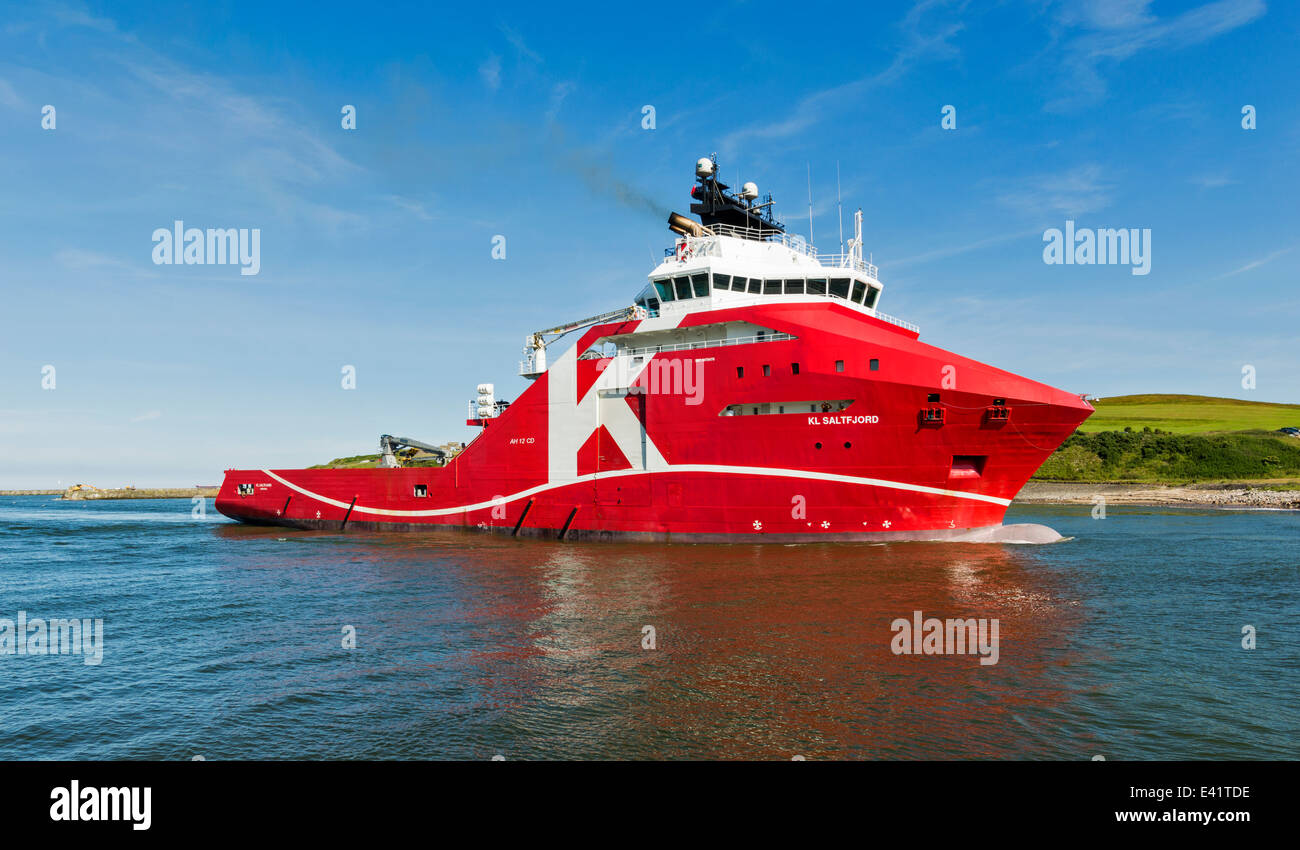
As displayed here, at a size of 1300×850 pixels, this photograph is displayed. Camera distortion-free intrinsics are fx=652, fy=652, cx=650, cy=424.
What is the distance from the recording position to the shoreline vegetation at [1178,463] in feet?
154

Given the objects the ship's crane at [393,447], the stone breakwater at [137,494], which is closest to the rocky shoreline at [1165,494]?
the ship's crane at [393,447]

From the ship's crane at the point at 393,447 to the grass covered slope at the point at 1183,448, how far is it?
56574 millimetres

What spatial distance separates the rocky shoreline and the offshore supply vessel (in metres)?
32.5

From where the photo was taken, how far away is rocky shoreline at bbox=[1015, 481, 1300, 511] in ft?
142

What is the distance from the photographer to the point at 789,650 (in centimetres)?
1183

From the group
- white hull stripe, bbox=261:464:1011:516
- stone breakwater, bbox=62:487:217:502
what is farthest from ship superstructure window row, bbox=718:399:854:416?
stone breakwater, bbox=62:487:217:502

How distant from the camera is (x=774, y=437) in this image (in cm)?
2281

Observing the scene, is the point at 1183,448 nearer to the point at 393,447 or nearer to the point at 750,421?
the point at 750,421

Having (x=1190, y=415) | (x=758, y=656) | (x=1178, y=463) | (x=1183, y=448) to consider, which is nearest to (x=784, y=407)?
(x=758, y=656)

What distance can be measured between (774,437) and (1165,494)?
43.9 meters

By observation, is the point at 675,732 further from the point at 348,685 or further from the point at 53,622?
the point at 53,622

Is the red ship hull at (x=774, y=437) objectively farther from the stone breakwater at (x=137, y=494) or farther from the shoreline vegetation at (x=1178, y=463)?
the stone breakwater at (x=137, y=494)

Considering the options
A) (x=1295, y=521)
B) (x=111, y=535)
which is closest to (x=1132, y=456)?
(x=1295, y=521)

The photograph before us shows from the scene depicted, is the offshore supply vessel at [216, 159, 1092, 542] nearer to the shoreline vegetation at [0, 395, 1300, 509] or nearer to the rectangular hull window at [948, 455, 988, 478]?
the rectangular hull window at [948, 455, 988, 478]
